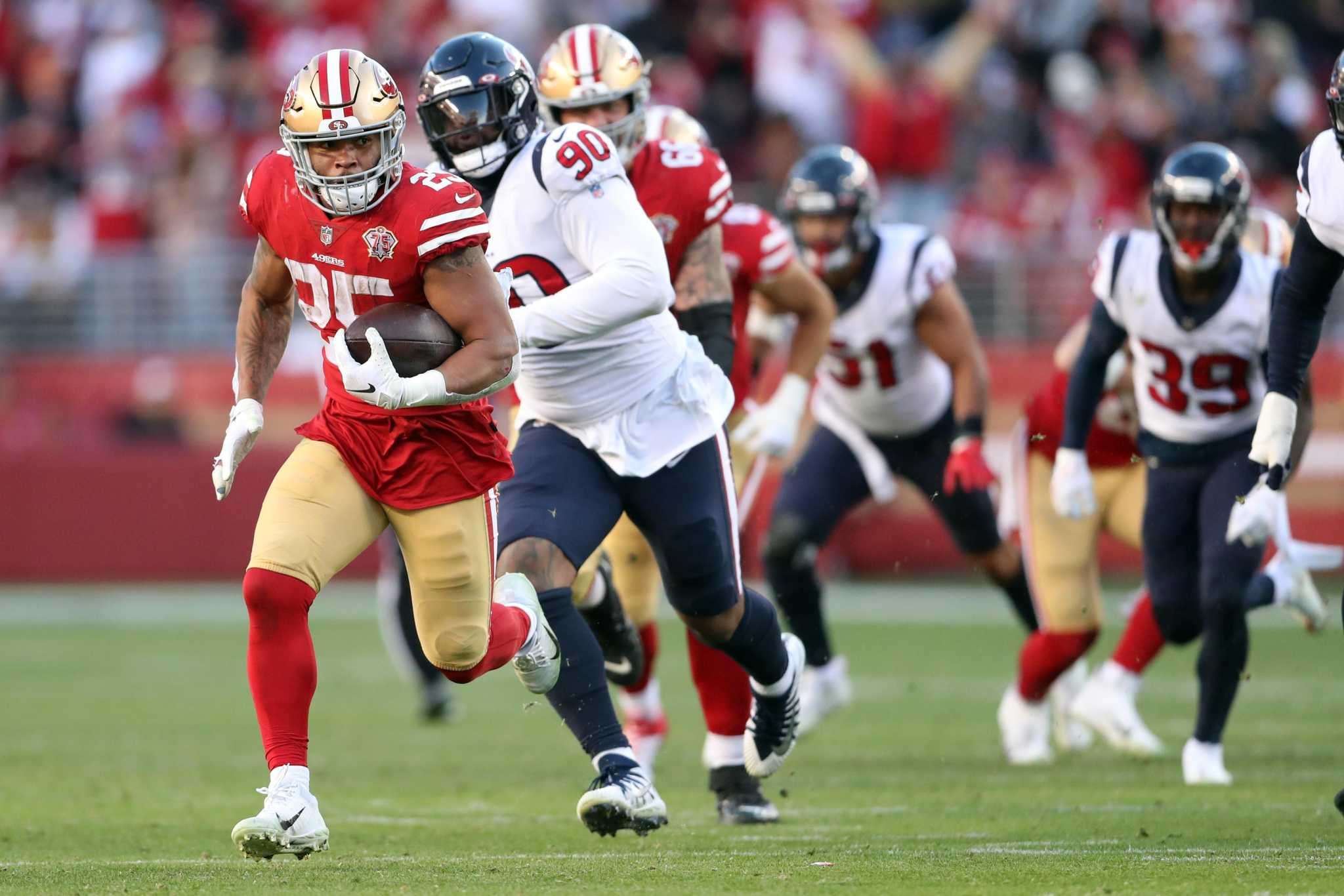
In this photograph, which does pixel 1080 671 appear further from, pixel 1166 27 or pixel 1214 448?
pixel 1166 27

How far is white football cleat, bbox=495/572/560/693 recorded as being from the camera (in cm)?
479

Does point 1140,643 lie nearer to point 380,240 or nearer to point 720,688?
point 720,688

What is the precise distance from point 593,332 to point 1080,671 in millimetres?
3498

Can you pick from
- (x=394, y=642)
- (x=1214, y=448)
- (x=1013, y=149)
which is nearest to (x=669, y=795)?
(x=1214, y=448)

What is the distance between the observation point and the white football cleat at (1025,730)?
7016mm

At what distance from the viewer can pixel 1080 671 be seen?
7684 mm

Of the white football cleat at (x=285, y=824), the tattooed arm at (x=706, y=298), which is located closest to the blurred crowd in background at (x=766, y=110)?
the tattooed arm at (x=706, y=298)

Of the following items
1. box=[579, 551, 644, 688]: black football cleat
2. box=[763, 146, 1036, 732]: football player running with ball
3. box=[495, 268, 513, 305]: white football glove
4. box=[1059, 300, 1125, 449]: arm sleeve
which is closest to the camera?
box=[495, 268, 513, 305]: white football glove

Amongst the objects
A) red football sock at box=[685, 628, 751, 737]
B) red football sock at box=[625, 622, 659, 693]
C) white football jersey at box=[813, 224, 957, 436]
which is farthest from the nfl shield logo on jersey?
white football jersey at box=[813, 224, 957, 436]

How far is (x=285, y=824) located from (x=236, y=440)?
920mm

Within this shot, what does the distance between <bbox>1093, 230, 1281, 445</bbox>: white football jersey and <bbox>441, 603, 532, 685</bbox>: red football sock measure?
2.54 meters

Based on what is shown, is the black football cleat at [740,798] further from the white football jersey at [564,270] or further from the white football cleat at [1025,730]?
the white football cleat at [1025,730]

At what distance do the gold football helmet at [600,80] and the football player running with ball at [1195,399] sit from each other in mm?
1613

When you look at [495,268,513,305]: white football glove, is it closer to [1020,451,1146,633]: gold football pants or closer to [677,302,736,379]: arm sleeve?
[677,302,736,379]: arm sleeve
